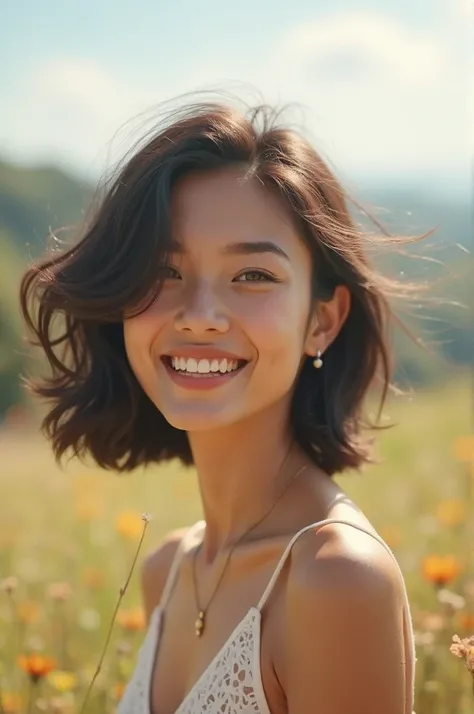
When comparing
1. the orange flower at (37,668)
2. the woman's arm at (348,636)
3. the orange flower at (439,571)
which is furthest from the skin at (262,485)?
the orange flower at (439,571)

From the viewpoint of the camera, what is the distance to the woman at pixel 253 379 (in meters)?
1.89

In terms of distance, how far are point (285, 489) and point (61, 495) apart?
14.3ft

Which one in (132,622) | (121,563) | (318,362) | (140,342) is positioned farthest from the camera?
(121,563)

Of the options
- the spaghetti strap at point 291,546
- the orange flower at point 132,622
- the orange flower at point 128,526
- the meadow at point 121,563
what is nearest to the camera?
the spaghetti strap at point 291,546

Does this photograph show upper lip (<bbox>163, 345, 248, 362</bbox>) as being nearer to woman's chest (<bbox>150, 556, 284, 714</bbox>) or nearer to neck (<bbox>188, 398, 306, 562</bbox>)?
neck (<bbox>188, 398, 306, 562</bbox>)

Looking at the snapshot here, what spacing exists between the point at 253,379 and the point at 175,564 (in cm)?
73

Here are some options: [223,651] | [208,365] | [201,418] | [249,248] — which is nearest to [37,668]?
[223,651]

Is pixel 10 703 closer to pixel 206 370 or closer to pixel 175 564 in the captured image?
pixel 175 564

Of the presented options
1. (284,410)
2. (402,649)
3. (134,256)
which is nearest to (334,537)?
(402,649)

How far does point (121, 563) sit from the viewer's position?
4262 mm

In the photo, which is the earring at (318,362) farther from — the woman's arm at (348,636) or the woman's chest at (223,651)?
the woman's arm at (348,636)

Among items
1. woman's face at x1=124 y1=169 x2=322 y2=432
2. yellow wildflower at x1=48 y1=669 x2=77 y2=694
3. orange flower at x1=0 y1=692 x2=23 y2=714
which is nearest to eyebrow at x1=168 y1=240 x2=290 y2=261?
woman's face at x1=124 y1=169 x2=322 y2=432

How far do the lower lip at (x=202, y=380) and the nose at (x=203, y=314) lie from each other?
0.10m

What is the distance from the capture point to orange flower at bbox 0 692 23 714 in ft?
9.18
